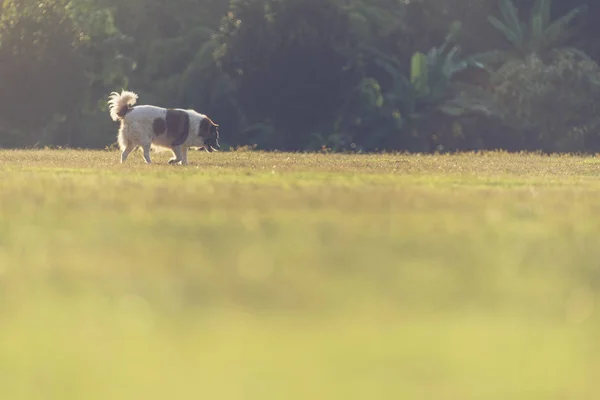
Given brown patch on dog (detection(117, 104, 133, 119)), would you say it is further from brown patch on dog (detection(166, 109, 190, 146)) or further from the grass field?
the grass field

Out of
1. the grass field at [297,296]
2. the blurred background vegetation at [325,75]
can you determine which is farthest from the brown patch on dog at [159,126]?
the blurred background vegetation at [325,75]

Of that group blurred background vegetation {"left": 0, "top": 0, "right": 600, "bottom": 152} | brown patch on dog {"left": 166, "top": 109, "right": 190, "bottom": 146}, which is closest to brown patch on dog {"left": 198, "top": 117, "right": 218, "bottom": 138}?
brown patch on dog {"left": 166, "top": 109, "right": 190, "bottom": 146}

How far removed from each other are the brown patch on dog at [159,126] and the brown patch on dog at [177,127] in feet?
0.29

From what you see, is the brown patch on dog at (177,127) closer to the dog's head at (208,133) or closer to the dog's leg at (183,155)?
the dog's leg at (183,155)

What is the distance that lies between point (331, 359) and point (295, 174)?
14.3m

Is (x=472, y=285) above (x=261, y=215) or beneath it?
above

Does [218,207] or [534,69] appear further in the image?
[534,69]

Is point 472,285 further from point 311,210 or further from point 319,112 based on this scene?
point 319,112

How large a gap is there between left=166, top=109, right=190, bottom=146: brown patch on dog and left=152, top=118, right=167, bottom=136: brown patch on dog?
0.09 m

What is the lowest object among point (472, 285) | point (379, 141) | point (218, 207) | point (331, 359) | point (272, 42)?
point (379, 141)

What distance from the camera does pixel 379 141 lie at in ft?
140

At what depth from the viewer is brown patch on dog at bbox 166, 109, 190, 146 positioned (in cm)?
2458

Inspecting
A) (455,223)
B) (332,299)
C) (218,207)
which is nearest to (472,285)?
(332,299)

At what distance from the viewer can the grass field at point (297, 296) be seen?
444 cm
